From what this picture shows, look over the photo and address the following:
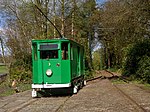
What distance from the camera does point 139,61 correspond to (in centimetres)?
2950

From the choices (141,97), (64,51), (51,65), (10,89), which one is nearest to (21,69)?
(10,89)

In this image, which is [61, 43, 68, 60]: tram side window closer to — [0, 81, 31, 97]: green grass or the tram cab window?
the tram cab window

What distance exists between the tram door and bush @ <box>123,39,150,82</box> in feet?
35.5

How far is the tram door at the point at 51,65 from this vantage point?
1700cm

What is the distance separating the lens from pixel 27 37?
3584cm

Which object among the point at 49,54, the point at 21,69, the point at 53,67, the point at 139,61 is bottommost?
the point at 21,69

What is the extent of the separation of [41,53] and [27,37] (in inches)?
742

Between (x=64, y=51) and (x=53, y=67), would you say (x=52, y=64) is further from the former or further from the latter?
(x=64, y=51)

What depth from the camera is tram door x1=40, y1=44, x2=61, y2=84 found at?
17000mm

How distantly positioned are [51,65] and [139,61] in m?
14.1

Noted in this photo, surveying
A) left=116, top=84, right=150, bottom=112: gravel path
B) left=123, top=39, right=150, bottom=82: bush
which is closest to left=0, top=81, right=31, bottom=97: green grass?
left=116, top=84, right=150, bottom=112: gravel path

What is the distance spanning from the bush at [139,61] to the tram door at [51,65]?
35.5 feet

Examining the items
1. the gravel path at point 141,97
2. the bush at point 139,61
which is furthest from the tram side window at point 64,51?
the bush at point 139,61

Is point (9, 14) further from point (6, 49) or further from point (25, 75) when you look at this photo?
point (25, 75)
